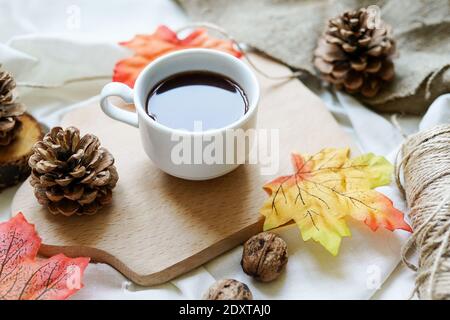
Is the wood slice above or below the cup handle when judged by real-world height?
below

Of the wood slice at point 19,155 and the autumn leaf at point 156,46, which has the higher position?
the autumn leaf at point 156,46

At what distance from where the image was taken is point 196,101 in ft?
3.27

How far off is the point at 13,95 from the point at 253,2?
55 centimetres

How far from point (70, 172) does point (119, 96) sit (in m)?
0.14

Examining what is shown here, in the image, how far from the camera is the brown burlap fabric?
115 centimetres

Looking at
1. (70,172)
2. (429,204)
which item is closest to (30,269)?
(70,172)

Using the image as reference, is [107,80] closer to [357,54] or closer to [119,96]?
[119,96]

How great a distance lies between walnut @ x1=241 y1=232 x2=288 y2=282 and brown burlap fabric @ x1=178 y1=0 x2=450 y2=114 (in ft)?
1.34

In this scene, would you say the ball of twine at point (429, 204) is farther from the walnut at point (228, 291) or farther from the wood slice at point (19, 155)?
the wood slice at point (19, 155)

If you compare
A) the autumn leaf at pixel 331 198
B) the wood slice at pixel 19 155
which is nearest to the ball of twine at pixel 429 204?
the autumn leaf at pixel 331 198

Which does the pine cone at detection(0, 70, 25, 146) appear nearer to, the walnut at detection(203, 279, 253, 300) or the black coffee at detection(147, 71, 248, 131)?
the black coffee at detection(147, 71, 248, 131)

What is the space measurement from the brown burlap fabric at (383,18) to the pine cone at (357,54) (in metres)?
0.03

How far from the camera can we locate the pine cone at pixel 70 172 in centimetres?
91

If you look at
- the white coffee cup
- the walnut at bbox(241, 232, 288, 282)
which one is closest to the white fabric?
the walnut at bbox(241, 232, 288, 282)
